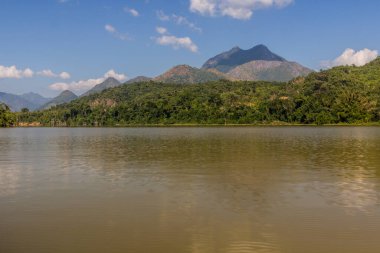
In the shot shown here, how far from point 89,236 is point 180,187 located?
10.4m

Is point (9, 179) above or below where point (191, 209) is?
above

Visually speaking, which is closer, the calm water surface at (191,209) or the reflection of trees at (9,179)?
the calm water surface at (191,209)

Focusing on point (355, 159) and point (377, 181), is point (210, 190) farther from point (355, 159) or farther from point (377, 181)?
point (355, 159)

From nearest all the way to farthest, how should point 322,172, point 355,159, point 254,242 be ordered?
point 254,242, point 322,172, point 355,159

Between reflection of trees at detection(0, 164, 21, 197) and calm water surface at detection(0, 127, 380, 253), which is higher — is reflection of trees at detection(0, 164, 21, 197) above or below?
above

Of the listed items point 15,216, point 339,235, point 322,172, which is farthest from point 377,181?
point 15,216

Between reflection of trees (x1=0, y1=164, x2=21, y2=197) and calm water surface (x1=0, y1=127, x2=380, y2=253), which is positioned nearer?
calm water surface (x1=0, y1=127, x2=380, y2=253)

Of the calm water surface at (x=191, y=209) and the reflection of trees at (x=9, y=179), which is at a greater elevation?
the reflection of trees at (x=9, y=179)

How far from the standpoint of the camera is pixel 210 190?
23703mm

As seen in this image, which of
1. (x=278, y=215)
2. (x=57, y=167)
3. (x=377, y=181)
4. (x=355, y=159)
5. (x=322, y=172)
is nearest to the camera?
(x=278, y=215)

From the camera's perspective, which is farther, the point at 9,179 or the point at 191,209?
the point at 9,179

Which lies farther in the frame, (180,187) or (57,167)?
(57,167)

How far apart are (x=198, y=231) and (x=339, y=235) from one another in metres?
5.14

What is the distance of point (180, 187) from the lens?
24.7 metres
